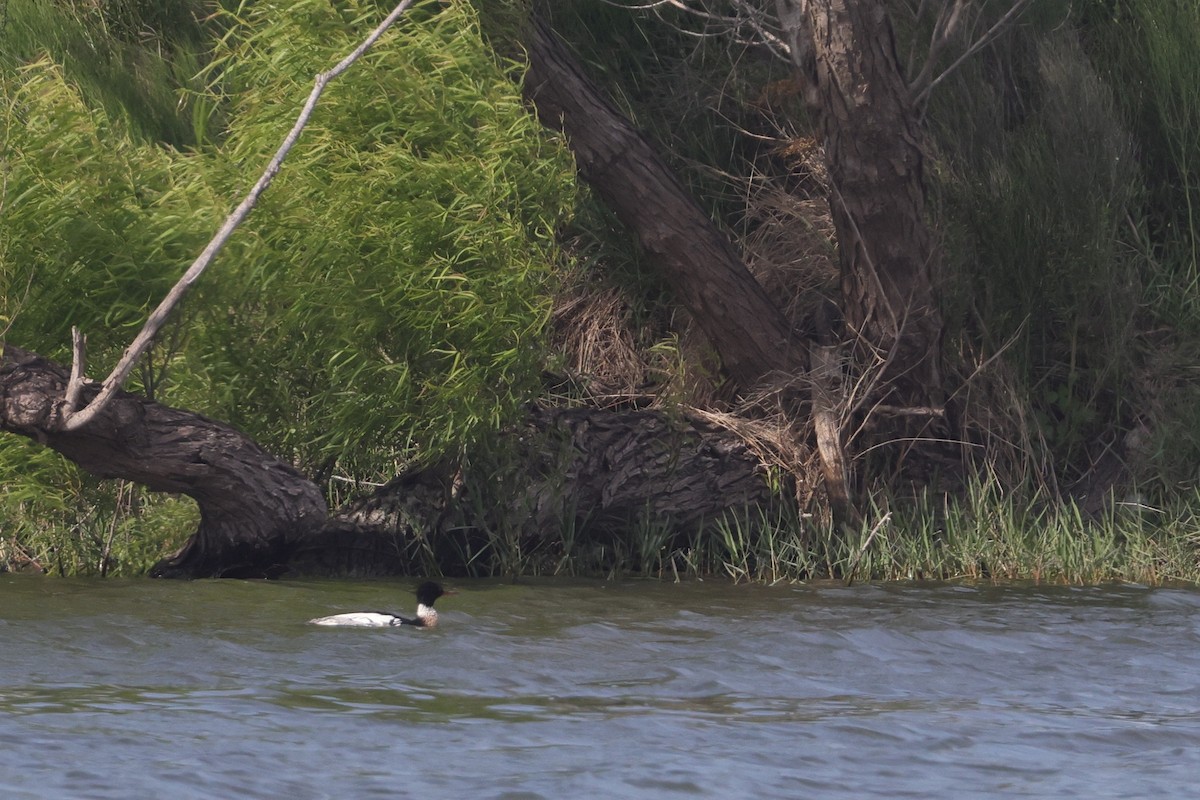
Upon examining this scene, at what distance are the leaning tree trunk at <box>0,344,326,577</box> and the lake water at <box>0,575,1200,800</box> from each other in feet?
1.05

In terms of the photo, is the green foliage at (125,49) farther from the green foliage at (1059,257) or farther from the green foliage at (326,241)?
the green foliage at (1059,257)

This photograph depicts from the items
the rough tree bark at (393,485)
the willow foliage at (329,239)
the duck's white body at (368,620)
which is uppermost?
the willow foliage at (329,239)

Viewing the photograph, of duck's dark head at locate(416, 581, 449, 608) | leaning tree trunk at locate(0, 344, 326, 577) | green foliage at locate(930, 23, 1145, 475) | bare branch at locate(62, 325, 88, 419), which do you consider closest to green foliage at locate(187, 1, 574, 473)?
leaning tree trunk at locate(0, 344, 326, 577)

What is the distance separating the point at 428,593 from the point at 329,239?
6.56 feet

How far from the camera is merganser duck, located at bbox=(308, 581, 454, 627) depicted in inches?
318

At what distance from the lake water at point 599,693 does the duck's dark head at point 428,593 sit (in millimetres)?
222

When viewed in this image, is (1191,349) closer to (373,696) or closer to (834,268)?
(834,268)

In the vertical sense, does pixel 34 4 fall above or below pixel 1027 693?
above

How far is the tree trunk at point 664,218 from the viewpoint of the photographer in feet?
34.8

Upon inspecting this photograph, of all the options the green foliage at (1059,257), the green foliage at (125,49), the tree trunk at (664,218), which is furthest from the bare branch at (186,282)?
the green foliage at (1059,257)

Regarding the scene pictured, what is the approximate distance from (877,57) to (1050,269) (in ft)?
6.91

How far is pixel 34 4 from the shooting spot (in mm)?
12141

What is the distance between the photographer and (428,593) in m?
8.62

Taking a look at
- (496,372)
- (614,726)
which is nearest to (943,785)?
(614,726)
